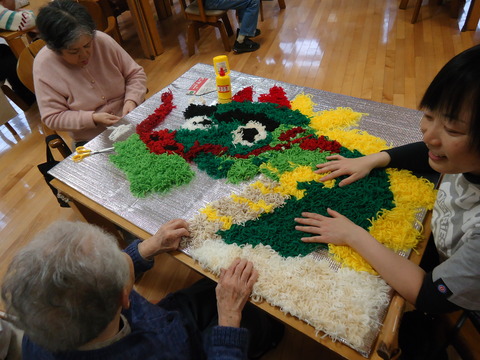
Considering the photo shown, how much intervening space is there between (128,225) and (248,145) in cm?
59

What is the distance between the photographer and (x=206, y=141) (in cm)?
138

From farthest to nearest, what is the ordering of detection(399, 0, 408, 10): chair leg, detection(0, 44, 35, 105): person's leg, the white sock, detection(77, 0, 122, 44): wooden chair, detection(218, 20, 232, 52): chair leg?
detection(399, 0, 408, 10): chair leg → detection(218, 20, 232, 52): chair leg → detection(0, 44, 35, 105): person's leg → detection(77, 0, 122, 44): wooden chair → the white sock

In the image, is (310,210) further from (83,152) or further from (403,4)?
(403,4)

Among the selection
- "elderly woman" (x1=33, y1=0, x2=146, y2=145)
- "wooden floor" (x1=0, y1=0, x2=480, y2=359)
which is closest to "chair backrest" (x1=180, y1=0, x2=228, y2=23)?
"wooden floor" (x1=0, y1=0, x2=480, y2=359)

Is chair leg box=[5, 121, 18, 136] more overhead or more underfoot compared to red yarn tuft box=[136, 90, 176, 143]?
more underfoot

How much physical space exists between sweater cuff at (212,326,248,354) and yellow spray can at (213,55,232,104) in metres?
1.11

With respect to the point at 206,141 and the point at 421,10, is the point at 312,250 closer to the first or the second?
the point at 206,141

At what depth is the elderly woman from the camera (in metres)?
1.37

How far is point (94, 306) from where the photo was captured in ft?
2.13

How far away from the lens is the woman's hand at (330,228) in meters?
0.90

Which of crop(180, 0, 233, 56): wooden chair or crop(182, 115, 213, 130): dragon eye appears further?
crop(180, 0, 233, 56): wooden chair

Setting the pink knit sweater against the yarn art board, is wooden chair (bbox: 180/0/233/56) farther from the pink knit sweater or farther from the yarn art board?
the yarn art board

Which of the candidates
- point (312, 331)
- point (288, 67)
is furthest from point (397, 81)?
point (312, 331)

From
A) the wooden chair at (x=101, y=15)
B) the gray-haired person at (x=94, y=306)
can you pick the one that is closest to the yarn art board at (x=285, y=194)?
the gray-haired person at (x=94, y=306)
